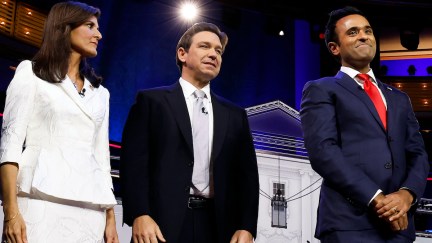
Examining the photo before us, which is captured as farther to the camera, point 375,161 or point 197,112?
point 197,112

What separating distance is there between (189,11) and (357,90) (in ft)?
15.4

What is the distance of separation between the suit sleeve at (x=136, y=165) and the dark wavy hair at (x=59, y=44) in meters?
0.22

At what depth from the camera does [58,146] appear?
2.11 meters

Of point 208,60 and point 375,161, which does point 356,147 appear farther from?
point 208,60

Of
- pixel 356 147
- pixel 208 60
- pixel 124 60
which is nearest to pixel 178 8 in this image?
pixel 124 60

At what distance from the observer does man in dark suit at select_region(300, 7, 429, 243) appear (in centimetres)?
209

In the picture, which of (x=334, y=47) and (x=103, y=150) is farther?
(x=334, y=47)

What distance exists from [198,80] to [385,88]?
79 centimetres

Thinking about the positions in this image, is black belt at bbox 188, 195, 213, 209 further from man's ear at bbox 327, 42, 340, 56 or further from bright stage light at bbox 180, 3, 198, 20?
bright stage light at bbox 180, 3, 198, 20

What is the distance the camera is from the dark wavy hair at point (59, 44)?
2.22 metres

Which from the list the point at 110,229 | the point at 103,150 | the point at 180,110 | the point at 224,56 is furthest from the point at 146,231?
the point at 224,56

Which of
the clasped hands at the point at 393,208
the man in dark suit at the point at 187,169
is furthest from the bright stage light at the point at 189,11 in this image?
the clasped hands at the point at 393,208

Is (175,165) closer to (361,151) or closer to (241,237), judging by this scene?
(241,237)

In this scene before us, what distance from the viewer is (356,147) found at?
87.2 inches
